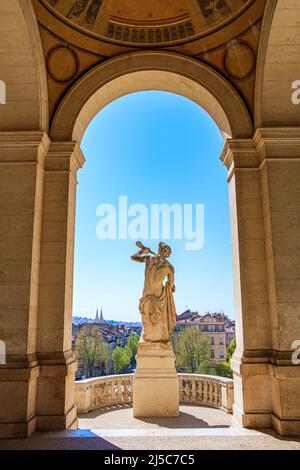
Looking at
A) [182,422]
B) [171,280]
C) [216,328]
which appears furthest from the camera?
[216,328]

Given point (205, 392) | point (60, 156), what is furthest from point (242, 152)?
point (205, 392)

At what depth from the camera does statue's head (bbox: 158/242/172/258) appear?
11.4m

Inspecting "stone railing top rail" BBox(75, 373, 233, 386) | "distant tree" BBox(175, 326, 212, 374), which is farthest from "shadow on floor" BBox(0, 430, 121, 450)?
"distant tree" BBox(175, 326, 212, 374)

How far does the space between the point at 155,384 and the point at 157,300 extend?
2377 millimetres

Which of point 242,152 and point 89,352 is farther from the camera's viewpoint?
point 89,352

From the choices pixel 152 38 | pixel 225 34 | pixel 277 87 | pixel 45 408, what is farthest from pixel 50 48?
pixel 45 408

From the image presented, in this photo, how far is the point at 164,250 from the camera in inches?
452

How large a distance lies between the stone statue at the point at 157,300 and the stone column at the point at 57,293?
8.75 feet

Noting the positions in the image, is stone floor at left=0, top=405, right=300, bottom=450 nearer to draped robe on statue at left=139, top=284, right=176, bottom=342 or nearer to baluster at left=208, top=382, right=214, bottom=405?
draped robe on statue at left=139, top=284, right=176, bottom=342

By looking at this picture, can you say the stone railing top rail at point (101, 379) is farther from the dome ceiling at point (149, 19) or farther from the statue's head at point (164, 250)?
the dome ceiling at point (149, 19)

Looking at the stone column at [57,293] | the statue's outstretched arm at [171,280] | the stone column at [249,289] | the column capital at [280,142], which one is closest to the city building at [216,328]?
the statue's outstretched arm at [171,280]

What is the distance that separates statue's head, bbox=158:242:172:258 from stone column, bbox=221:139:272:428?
2.73m

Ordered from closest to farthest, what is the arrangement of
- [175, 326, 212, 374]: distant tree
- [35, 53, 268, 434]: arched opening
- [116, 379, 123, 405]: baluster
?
[35, 53, 268, 434]: arched opening < [116, 379, 123, 405]: baluster < [175, 326, 212, 374]: distant tree

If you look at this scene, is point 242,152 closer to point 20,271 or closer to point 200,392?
point 20,271
